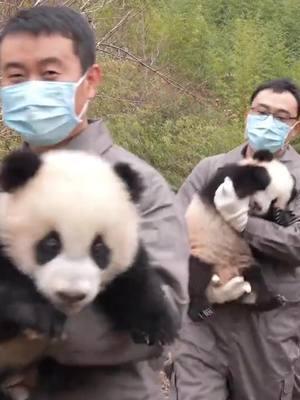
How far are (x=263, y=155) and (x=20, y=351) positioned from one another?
3.34m

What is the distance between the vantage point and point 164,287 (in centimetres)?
292

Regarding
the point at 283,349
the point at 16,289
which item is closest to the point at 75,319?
the point at 16,289

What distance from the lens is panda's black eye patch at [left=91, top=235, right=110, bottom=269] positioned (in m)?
2.66

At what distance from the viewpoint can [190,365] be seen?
5668 mm

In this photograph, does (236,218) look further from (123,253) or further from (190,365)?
(123,253)

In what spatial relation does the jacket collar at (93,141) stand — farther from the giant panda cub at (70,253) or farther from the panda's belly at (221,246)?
the panda's belly at (221,246)

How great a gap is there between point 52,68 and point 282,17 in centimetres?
2533

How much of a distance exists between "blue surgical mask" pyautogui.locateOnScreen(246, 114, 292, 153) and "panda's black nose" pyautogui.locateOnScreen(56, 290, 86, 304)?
3.63 metres

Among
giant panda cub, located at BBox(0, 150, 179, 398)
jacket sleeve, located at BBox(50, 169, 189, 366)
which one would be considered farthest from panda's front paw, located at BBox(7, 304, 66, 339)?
jacket sleeve, located at BBox(50, 169, 189, 366)

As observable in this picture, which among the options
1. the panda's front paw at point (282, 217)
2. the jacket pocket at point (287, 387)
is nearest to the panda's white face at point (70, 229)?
the panda's front paw at point (282, 217)

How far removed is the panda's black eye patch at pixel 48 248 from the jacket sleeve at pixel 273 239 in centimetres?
296

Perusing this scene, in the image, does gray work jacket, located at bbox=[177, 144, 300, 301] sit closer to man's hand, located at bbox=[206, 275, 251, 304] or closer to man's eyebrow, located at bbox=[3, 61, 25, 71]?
man's hand, located at bbox=[206, 275, 251, 304]

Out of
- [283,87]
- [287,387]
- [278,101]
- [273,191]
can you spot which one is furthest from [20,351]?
[283,87]

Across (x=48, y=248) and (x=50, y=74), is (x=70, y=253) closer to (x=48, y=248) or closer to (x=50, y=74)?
(x=48, y=248)
